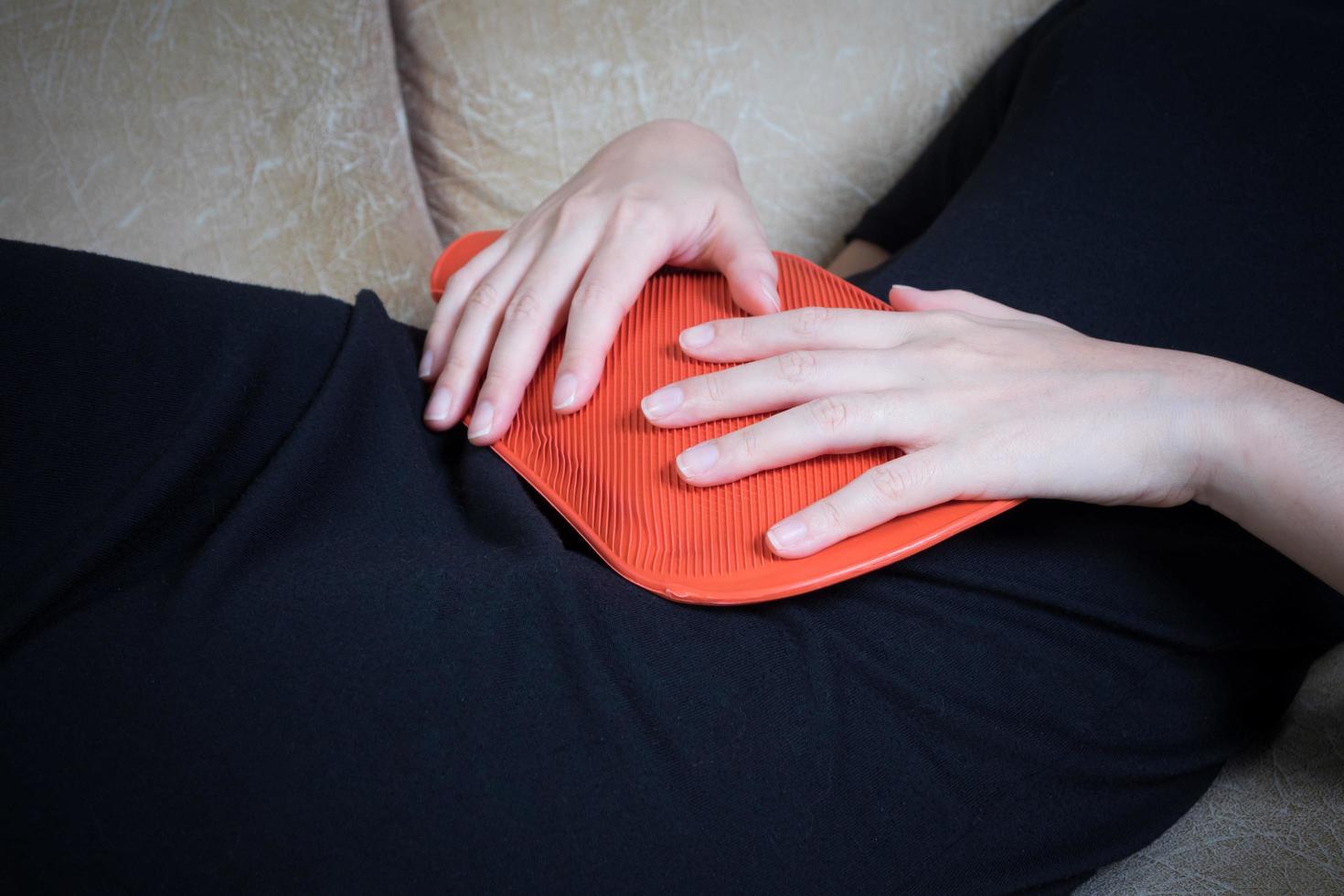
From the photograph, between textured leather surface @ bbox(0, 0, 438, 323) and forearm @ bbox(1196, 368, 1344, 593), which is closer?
forearm @ bbox(1196, 368, 1344, 593)

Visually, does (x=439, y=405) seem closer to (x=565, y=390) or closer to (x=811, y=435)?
(x=565, y=390)

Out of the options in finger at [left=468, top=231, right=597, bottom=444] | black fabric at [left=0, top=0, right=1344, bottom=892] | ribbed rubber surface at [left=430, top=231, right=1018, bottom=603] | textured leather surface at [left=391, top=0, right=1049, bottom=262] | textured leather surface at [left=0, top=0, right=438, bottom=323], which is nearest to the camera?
black fabric at [left=0, top=0, right=1344, bottom=892]

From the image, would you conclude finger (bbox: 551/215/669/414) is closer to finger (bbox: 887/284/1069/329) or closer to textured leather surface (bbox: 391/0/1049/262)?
finger (bbox: 887/284/1069/329)

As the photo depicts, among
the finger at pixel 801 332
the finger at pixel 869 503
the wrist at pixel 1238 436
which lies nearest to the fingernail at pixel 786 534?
the finger at pixel 869 503

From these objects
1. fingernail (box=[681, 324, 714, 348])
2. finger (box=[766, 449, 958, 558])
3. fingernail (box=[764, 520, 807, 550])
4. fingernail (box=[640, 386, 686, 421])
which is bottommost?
fingernail (box=[764, 520, 807, 550])

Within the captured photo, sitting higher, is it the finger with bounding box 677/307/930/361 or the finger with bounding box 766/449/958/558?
the finger with bounding box 677/307/930/361

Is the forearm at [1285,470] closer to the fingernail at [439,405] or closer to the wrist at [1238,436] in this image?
the wrist at [1238,436]

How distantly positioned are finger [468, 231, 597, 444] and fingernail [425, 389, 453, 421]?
0.07 ft

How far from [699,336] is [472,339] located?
17 cm

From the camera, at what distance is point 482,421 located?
0.59 metres

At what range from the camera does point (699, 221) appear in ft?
2.19

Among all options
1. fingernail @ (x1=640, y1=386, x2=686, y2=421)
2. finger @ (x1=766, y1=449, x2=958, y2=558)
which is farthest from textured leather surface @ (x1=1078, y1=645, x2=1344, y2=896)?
fingernail @ (x1=640, y1=386, x2=686, y2=421)

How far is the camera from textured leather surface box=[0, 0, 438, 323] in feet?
2.43

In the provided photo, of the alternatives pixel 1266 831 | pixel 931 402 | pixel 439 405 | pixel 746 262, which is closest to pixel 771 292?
pixel 746 262
